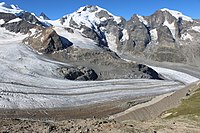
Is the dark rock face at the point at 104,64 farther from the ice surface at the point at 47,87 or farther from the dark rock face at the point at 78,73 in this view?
the ice surface at the point at 47,87

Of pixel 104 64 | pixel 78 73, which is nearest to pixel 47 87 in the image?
pixel 78 73

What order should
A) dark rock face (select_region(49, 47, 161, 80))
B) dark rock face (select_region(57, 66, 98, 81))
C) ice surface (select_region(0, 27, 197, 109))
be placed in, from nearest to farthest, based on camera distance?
ice surface (select_region(0, 27, 197, 109)) < dark rock face (select_region(57, 66, 98, 81)) < dark rock face (select_region(49, 47, 161, 80))

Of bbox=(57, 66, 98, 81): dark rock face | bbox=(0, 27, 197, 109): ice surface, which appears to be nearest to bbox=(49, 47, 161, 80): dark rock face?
bbox=(57, 66, 98, 81): dark rock face

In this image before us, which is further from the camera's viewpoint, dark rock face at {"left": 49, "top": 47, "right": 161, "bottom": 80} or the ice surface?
dark rock face at {"left": 49, "top": 47, "right": 161, "bottom": 80}

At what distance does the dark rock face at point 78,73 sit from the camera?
481ft

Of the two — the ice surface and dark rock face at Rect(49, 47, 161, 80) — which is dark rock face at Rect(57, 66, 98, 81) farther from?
the ice surface

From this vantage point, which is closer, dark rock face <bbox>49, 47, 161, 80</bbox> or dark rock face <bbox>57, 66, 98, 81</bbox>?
dark rock face <bbox>57, 66, 98, 81</bbox>

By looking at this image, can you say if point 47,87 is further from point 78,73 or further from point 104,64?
point 104,64

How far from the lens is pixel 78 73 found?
153125mm

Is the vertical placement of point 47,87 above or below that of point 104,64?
below

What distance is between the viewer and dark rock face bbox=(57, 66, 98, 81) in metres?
147

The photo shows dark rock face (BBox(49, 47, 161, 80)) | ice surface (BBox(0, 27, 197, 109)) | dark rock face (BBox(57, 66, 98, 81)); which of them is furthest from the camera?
dark rock face (BBox(49, 47, 161, 80))

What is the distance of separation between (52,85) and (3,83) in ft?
56.9

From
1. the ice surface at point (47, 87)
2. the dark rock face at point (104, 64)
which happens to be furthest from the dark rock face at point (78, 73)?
the ice surface at point (47, 87)
